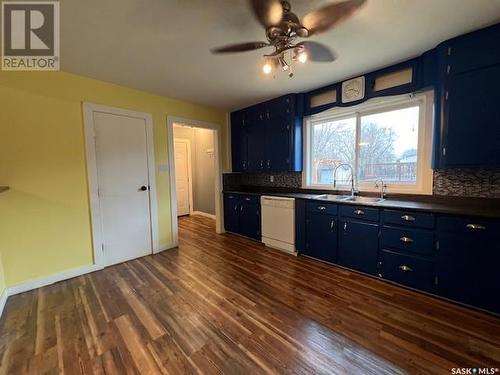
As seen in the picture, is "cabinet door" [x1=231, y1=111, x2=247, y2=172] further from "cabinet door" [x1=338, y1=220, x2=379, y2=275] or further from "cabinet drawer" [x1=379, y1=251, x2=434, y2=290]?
"cabinet drawer" [x1=379, y1=251, x2=434, y2=290]

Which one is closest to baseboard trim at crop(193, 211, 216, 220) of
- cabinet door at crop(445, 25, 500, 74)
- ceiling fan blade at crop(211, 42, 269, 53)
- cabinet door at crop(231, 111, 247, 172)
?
cabinet door at crop(231, 111, 247, 172)

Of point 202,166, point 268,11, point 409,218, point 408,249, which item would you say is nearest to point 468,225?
point 409,218

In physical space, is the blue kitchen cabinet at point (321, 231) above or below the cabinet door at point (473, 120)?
below

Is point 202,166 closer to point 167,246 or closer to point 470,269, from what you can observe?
point 167,246

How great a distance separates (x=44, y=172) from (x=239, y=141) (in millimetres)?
2929

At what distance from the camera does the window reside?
8.38ft

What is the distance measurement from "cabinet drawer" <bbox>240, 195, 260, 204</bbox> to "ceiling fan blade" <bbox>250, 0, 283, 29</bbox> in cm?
254

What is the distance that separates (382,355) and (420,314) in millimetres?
701

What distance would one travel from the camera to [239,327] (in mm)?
1768

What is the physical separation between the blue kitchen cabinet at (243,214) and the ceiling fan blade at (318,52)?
2198mm

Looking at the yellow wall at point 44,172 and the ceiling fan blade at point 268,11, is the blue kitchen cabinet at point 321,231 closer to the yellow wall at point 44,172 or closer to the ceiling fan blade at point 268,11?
the ceiling fan blade at point 268,11

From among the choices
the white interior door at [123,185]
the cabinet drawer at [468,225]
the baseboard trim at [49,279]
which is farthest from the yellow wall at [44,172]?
the cabinet drawer at [468,225]

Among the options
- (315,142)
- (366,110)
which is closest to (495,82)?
(366,110)

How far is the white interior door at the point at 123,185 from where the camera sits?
9.45 feet
